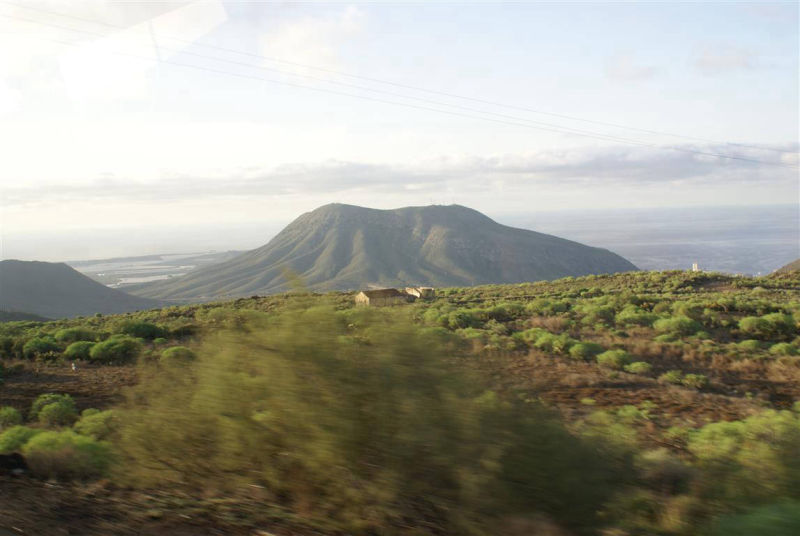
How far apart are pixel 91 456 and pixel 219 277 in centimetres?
19492

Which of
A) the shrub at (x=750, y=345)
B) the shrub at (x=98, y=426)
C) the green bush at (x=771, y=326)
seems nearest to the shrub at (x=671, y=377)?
the shrub at (x=750, y=345)

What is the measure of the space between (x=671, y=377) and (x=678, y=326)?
8.05 metres

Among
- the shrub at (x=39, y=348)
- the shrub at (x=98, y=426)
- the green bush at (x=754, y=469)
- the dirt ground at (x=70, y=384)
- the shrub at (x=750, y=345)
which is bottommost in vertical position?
the shrub at (x=750, y=345)

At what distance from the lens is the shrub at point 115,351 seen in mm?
17891

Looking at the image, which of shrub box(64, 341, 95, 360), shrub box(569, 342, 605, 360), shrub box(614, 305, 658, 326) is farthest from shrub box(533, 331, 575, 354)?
shrub box(64, 341, 95, 360)

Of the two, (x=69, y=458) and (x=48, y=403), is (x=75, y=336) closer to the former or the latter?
(x=48, y=403)

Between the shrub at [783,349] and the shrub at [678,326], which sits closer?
the shrub at [783,349]

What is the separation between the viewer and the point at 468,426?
5285 mm

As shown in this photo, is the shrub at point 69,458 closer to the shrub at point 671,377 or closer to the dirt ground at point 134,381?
the dirt ground at point 134,381

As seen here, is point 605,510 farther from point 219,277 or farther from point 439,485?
point 219,277

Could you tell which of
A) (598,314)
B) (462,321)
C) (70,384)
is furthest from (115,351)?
(598,314)

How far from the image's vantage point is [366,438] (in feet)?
17.7

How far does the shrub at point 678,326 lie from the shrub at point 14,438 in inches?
781

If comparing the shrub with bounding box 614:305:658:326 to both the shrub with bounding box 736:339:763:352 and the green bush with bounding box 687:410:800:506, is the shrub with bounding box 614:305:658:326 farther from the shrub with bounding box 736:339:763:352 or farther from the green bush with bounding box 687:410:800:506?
the green bush with bounding box 687:410:800:506
